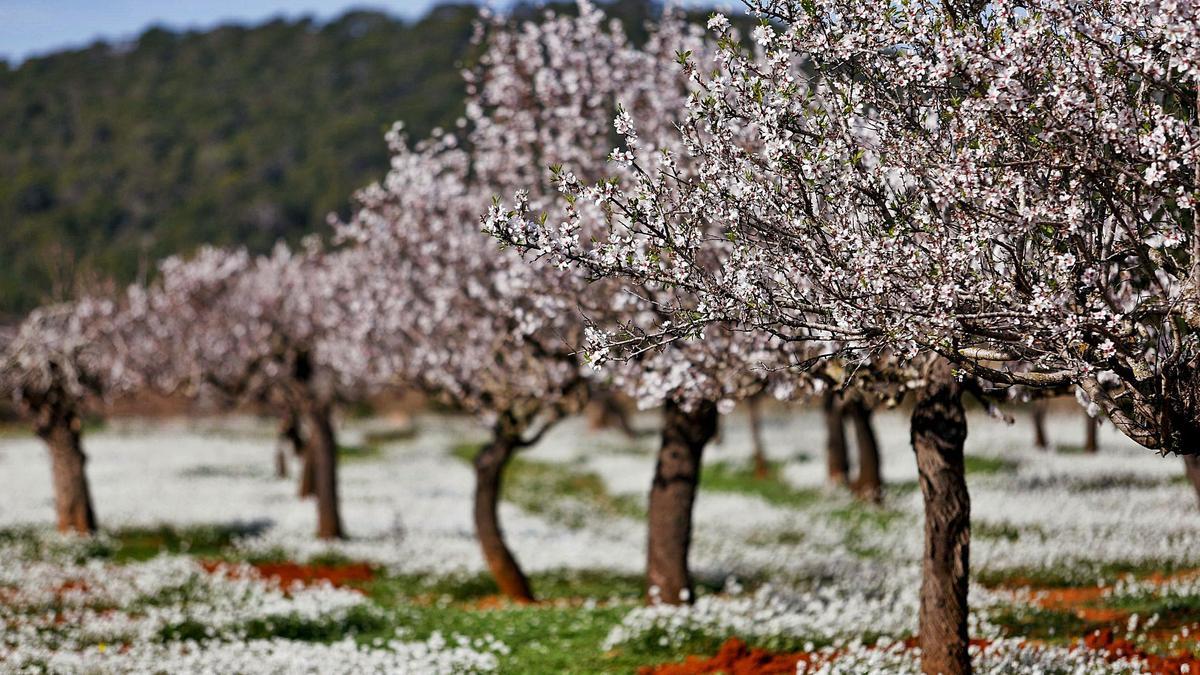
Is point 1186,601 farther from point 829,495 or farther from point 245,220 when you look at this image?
point 245,220

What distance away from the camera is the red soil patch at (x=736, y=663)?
12.6m

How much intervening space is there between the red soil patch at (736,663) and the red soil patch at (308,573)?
11223mm

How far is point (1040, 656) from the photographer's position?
12695 mm

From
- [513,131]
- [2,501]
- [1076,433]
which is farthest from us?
[1076,433]

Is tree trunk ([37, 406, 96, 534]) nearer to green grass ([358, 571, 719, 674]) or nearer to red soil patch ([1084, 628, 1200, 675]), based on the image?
green grass ([358, 571, 719, 674])

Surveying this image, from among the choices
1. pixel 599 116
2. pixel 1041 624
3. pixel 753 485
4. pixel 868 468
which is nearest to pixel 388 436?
pixel 753 485

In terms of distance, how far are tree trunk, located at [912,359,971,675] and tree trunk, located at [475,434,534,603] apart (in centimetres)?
1137

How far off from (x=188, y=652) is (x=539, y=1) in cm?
1120

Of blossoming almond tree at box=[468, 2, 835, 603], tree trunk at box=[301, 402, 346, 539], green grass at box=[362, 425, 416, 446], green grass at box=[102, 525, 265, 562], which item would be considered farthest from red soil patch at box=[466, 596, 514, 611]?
green grass at box=[362, 425, 416, 446]

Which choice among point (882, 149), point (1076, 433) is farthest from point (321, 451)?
point (1076, 433)

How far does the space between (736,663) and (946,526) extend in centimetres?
310

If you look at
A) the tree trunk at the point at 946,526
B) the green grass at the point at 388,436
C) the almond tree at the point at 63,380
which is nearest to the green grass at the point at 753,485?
the almond tree at the point at 63,380

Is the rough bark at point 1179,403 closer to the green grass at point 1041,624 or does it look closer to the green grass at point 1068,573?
the green grass at point 1041,624

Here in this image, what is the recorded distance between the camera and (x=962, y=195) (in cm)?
846
